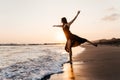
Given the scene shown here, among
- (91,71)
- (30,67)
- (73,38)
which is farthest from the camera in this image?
(30,67)

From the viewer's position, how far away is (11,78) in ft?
42.7

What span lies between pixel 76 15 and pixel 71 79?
2.85 m

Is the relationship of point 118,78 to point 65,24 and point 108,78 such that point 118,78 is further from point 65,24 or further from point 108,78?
point 65,24

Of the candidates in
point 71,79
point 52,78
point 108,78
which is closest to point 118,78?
point 108,78

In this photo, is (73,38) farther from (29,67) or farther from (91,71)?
(29,67)

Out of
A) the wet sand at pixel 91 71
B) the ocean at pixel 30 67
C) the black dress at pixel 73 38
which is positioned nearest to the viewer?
the wet sand at pixel 91 71

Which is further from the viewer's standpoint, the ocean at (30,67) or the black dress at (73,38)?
the ocean at (30,67)

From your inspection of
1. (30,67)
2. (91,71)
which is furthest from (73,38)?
(30,67)

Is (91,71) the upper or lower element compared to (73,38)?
lower

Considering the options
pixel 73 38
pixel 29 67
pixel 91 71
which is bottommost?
pixel 29 67

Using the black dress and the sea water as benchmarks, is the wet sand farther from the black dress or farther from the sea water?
the black dress

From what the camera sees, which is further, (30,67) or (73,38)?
(30,67)

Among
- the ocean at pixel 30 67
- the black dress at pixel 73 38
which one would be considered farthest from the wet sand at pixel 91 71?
the black dress at pixel 73 38

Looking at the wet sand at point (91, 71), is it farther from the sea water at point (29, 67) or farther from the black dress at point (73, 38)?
the black dress at point (73, 38)
